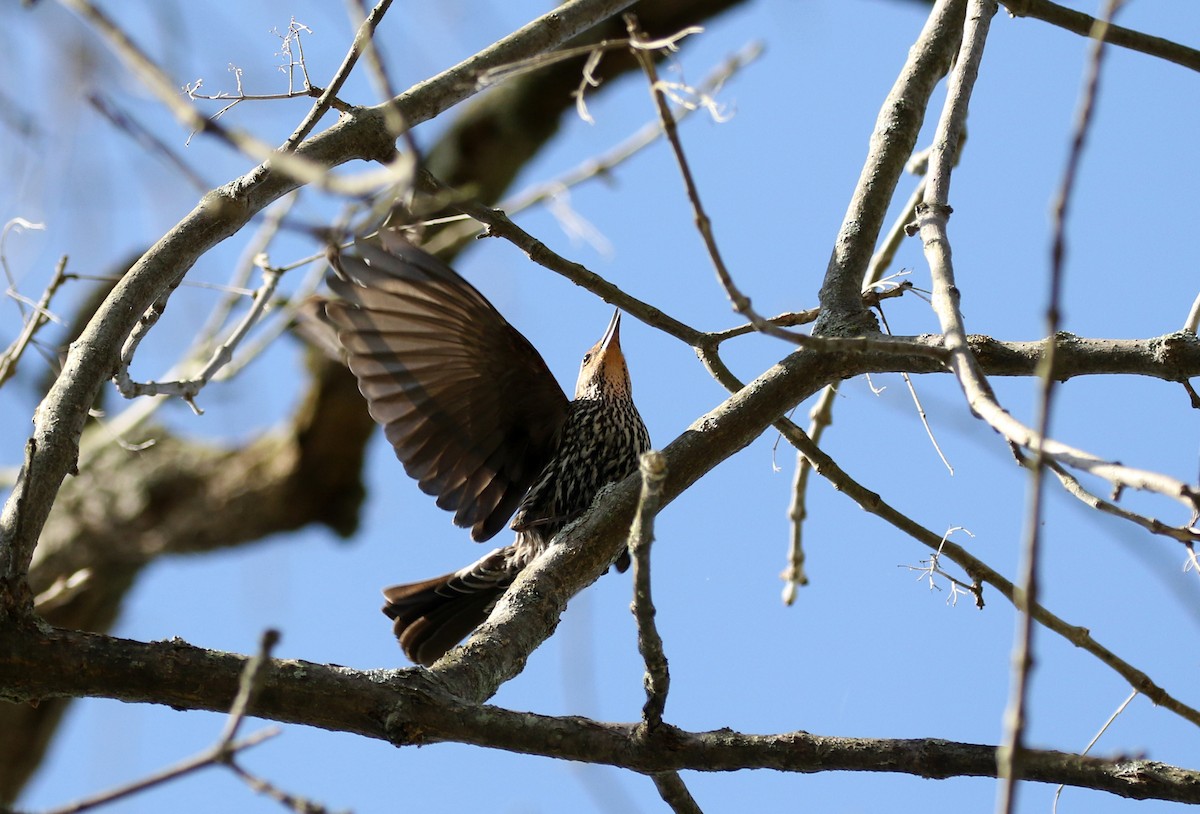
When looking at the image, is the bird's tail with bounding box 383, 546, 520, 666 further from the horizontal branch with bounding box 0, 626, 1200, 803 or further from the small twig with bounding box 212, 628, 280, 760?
the small twig with bounding box 212, 628, 280, 760

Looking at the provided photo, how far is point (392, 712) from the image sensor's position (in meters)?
1.77

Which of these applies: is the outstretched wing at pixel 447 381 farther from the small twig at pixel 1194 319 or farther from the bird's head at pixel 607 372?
the small twig at pixel 1194 319

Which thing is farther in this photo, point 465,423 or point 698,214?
point 465,423

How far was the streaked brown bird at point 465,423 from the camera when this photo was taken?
3.33 meters

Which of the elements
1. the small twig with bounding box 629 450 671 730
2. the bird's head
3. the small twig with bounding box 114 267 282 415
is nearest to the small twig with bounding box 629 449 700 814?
the small twig with bounding box 629 450 671 730


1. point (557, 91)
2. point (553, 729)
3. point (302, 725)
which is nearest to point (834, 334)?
point (553, 729)

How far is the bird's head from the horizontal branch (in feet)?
6.71

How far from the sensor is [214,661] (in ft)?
5.83

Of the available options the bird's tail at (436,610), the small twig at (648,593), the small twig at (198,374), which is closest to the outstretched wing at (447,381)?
the bird's tail at (436,610)

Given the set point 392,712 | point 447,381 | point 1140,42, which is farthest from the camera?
point 447,381

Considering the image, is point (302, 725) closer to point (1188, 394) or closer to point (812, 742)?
point (812, 742)

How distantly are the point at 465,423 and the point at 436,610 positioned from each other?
1.78 feet

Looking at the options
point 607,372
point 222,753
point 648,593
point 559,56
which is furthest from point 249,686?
point 607,372

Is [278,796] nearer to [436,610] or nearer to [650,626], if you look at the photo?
[650,626]
